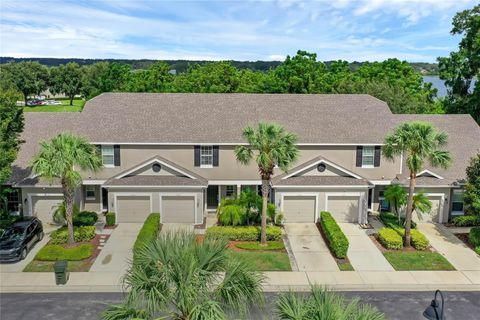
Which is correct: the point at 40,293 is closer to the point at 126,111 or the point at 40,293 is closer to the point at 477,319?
the point at 126,111

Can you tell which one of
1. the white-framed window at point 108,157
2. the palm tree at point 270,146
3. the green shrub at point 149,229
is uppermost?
the palm tree at point 270,146

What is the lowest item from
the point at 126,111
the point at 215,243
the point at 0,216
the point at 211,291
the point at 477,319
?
the point at 477,319

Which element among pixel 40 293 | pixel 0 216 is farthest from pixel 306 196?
pixel 0 216

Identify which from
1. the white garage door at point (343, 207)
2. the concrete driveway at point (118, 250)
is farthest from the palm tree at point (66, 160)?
the white garage door at point (343, 207)

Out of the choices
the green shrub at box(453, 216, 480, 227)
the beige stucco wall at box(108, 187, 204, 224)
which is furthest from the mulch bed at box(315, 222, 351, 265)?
the green shrub at box(453, 216, 480, 227)

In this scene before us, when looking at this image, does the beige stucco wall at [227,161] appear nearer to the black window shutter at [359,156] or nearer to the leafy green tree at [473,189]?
the black window shutter at [359,156]

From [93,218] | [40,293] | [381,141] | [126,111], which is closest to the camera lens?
[40,293]

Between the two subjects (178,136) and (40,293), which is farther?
(178,136)

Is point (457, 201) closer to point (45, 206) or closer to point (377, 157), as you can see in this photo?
point (377, 157)
